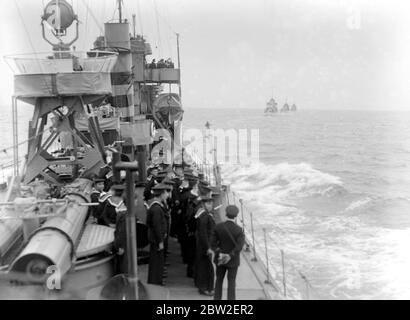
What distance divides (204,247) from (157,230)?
819 millimetres

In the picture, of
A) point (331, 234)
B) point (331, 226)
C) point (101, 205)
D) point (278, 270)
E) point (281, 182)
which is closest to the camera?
point (101, 205)

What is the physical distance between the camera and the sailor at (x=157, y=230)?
7.82 metres

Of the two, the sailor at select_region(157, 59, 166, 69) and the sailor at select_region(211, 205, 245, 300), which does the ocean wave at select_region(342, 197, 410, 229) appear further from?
the sailor at select_region(211, 205, 245, 300)

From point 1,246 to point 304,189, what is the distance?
29.7m

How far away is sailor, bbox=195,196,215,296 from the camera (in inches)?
315

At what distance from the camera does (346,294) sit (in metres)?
13.9

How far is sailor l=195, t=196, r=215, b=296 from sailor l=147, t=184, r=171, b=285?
545mm

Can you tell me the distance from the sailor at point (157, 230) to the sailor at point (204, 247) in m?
0.54

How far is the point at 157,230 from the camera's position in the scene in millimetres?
7824

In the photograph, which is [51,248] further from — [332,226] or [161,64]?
[161,64]

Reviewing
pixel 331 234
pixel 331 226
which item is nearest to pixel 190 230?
pixel 331 234

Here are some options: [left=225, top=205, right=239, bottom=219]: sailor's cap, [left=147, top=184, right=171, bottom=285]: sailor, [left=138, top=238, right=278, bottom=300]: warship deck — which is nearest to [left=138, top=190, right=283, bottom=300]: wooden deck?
[left=138, top=238, right=278, bottom=300]: warship deck

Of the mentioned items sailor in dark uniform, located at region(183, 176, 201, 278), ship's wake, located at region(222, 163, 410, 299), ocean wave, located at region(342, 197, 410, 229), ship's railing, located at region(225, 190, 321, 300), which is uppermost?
sailor in dark uniform, located at region(183, 176, 201, 278)
